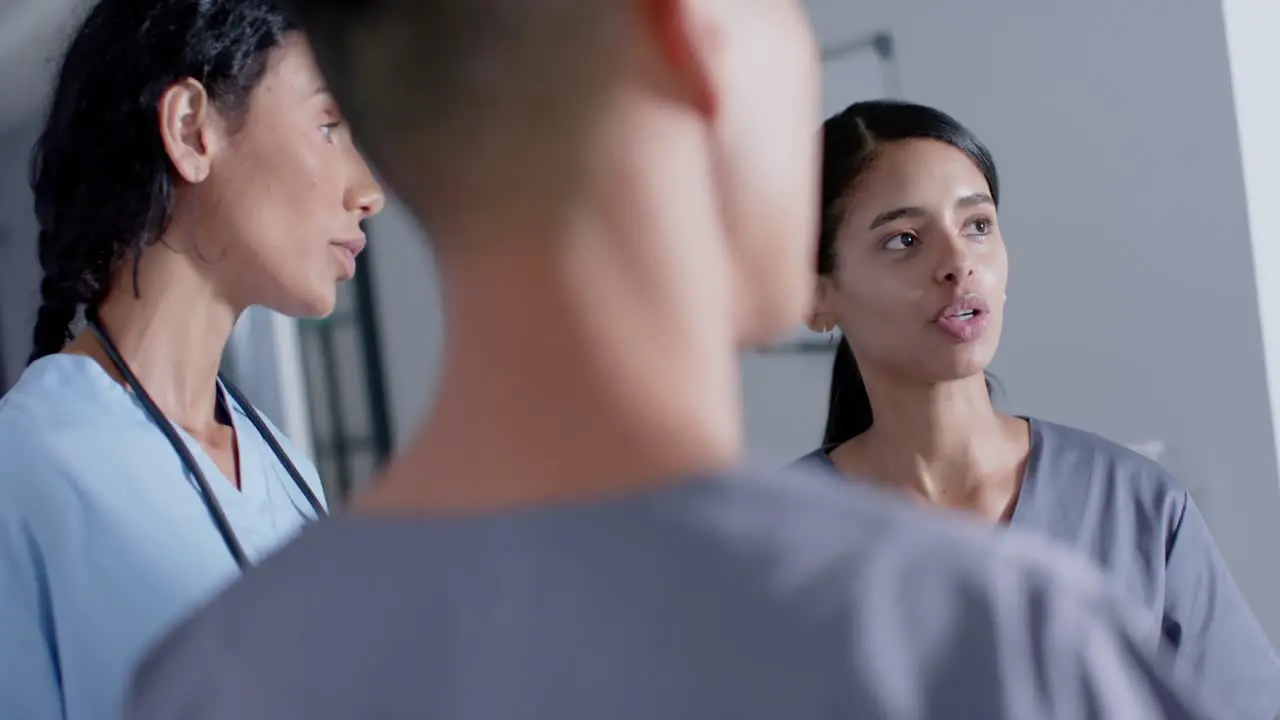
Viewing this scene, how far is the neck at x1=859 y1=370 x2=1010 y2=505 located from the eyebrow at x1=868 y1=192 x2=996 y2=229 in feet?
0.57

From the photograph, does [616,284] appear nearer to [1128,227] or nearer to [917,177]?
[917,177]

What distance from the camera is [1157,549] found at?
1.25 m

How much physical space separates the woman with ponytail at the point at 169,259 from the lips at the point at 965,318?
0.59m

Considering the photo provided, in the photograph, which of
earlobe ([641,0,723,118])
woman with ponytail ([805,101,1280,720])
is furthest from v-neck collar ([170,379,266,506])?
earlobe ([641,0,723,118])

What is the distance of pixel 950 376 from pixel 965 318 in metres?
0.06

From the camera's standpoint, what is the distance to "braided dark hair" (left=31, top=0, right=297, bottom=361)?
101 cm

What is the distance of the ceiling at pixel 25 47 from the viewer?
12.0ft

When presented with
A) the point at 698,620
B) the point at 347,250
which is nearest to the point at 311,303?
the point at 347,250

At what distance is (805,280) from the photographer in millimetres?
450

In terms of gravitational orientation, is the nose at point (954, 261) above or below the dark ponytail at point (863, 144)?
below

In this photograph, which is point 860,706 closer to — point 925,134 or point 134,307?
point 134,307

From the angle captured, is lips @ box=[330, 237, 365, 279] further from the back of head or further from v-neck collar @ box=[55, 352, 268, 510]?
the back of head

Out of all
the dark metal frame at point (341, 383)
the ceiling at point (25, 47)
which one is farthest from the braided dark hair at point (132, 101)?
the dark metal frame at point (341, 383)

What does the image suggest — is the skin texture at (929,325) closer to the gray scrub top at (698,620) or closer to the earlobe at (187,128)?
the earlobe at (187,128)
